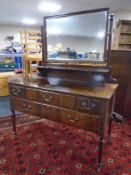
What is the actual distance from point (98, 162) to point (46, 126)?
39.2 inches

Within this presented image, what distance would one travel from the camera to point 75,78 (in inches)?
71.9

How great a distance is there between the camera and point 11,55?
6258 mm

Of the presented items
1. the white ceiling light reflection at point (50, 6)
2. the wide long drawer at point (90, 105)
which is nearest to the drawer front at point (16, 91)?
the wide long drawer at point (90, 105)

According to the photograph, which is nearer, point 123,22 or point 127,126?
point 127,126

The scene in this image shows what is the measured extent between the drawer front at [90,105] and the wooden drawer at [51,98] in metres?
0.07

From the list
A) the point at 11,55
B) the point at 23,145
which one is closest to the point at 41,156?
the point at 23,145

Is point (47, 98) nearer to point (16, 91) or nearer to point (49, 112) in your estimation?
point (49, 112)

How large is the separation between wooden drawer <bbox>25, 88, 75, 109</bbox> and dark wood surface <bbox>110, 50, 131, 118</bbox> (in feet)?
4.09

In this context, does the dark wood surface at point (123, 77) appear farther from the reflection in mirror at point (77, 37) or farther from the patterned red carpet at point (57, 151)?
the reflection in mirror at point (77, 37)

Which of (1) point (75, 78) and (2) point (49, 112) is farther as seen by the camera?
(1) point (75, 78)

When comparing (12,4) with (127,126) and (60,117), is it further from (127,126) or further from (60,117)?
(127,126)

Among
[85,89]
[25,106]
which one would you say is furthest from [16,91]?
[85,89]

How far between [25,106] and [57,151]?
65 centimetres

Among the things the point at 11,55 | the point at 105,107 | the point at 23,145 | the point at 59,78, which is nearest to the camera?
the point at 105,107
